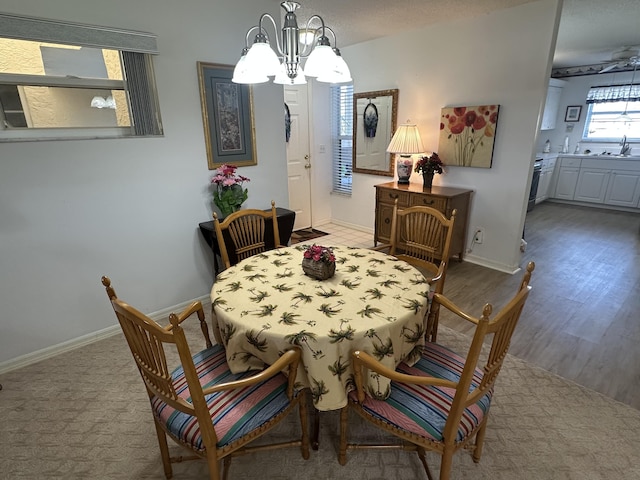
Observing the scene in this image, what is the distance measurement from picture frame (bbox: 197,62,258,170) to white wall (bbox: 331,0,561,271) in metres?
2.10

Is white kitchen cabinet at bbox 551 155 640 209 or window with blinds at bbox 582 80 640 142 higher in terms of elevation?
window with blinds at bbox 582 80 640 142

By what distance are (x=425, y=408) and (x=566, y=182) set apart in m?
6.78

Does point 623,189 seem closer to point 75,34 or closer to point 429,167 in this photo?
point 429,167

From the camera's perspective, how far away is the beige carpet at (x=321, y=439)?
154 cm

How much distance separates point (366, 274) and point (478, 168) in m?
2.52

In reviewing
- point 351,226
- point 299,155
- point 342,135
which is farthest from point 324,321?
point 342,135

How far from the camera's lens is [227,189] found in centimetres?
284

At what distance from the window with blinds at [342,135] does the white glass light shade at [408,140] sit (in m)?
1.21

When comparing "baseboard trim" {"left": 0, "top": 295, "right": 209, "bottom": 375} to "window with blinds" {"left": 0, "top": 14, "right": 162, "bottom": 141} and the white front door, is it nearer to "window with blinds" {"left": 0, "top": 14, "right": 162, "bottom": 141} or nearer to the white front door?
"window with blinds" {"left": 0, "top": 14, "right": 162, "bottom": 141}

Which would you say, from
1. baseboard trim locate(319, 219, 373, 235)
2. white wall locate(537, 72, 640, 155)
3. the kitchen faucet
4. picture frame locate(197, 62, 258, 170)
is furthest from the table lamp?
the kitchen faucet

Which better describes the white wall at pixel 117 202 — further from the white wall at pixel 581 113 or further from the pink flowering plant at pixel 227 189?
the white wall at pixel 581 113

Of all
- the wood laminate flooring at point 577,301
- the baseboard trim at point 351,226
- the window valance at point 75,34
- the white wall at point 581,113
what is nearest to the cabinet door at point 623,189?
the white wall at point 581,113

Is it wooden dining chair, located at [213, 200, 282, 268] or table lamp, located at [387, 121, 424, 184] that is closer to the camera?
wooden dining chair, located at [213, 200, 282, 268]

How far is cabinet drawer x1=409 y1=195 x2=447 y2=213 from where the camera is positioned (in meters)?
3.51
